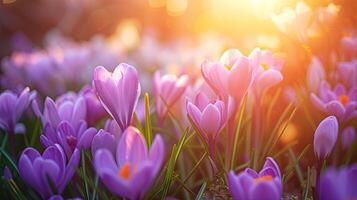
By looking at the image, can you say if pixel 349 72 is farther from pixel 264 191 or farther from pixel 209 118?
pixel 264 191

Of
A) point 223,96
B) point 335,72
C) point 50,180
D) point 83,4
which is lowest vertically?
point 50,180

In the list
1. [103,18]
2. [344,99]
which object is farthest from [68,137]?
[103,18]

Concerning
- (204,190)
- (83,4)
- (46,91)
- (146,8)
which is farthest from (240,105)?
(146,8)

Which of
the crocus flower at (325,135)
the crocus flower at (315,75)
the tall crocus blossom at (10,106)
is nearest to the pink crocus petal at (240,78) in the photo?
the crocus flower at (325,135)

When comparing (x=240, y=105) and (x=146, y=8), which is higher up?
(x=146, y=8)

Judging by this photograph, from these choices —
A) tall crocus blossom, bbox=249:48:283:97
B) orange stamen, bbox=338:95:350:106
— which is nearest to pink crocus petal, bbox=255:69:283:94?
tall crocus blossom, bbox=249:48:283:97

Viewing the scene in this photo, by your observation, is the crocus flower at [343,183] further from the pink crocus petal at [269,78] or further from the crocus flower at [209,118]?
the pink crocus petal at [269,78]

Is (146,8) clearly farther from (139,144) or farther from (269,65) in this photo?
(139,144)
